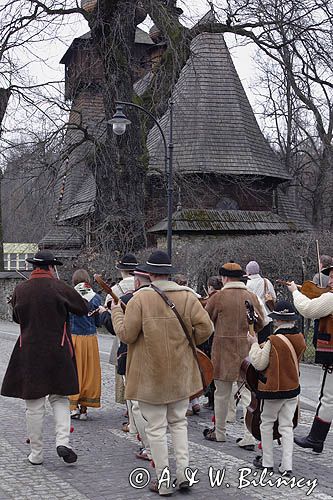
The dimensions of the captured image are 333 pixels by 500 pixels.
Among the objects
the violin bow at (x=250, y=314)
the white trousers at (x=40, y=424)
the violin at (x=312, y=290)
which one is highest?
the violin at (x=312, y=290)

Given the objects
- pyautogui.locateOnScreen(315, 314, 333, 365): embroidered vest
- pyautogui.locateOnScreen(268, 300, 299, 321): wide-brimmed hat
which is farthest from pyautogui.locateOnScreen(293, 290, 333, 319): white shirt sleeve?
pyautogui.locateOnScreen(268, 300, 299, 321): wide-brimmed hat

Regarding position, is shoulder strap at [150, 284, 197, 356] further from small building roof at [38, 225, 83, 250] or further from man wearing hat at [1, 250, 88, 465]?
small building roof at [38, 225, 83, 250]

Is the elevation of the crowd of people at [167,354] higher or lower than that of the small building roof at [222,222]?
lower

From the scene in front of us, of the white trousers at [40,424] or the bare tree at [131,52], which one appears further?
the bare tree at [131,52]

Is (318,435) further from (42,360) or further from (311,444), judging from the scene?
(42,360)

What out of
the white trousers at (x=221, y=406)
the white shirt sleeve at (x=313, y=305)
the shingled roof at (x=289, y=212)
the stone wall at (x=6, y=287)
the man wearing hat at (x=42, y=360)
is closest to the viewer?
the man wearing hat at (x=42, y=360)

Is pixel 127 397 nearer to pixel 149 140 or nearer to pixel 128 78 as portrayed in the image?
pixel 128 78

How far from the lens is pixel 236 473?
6.91 meters

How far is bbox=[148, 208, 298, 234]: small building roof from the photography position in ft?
92.2

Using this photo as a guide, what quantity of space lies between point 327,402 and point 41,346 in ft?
9.39

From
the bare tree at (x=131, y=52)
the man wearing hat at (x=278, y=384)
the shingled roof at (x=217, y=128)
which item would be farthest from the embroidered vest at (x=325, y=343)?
the shingled roof at (x=217, y=128)

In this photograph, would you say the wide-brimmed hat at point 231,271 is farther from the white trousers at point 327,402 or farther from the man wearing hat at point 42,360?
the man wearing hat at point 42,360

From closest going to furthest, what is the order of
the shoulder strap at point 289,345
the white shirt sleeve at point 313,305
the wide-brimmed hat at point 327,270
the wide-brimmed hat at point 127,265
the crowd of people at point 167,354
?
the crowd of people at point 167,354, the shoulder strap at point 289,345, the white shirt sleeve at point 313,305, the wide-brimmed hat at point 327,270, the wide-brimmed hat at point 127,265

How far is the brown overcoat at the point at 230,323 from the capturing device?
8.27 m
